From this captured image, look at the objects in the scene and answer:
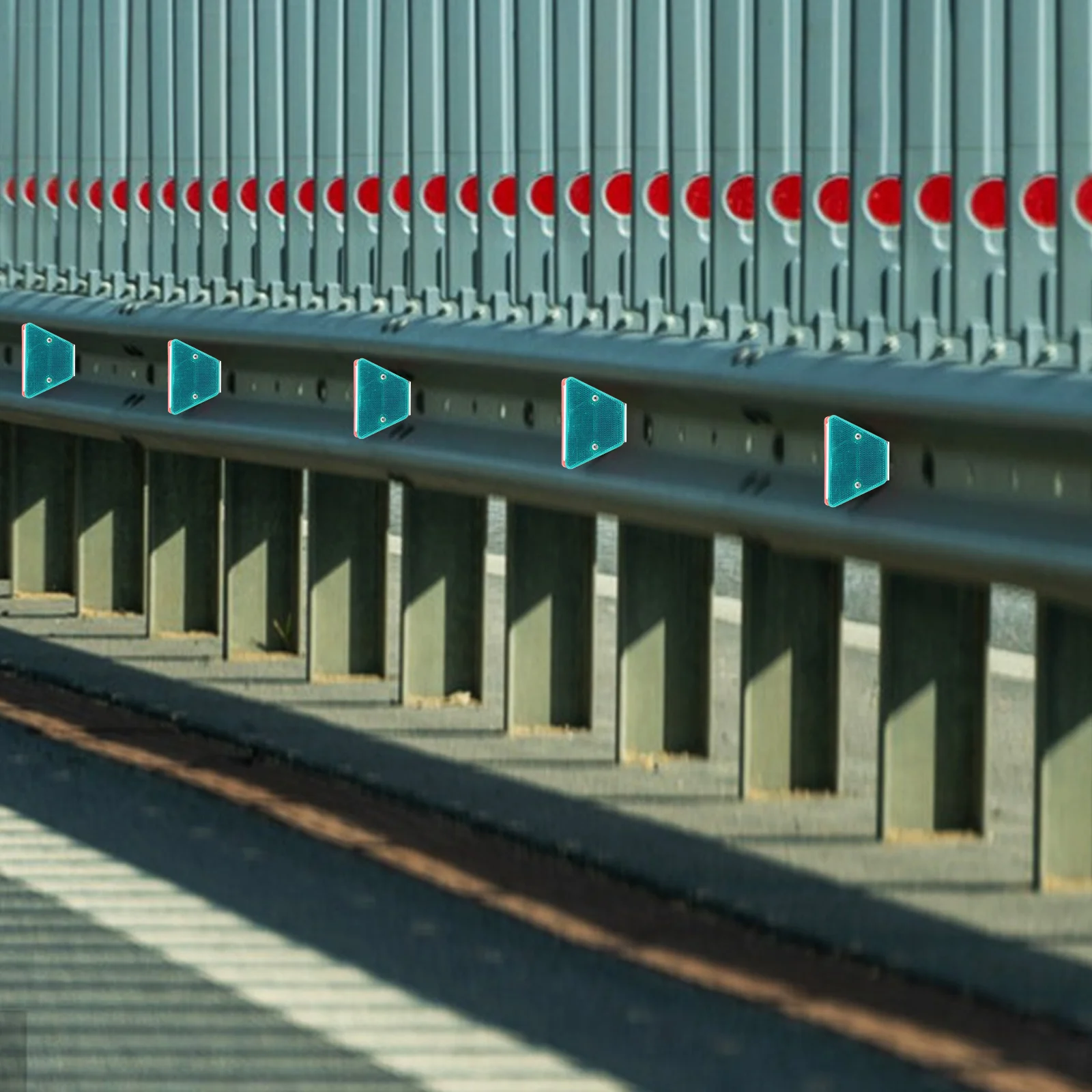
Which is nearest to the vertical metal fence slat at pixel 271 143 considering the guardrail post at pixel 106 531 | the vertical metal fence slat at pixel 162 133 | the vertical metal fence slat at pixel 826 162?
the vertical metal fence slat at pixel 162 133

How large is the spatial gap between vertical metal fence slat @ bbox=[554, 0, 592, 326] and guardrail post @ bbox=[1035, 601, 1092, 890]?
3.34 meters

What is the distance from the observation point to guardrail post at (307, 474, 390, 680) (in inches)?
672

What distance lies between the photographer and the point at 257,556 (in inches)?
718

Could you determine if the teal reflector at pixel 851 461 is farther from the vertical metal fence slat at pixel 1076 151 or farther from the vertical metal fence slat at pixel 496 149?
the vertical metal fence slat at pixel 496 149

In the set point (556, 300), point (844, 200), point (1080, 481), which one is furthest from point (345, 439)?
point (1080, 481)

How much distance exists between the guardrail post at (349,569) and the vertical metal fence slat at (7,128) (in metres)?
4.62

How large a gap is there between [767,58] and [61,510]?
1007 cm

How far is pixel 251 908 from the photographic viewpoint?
35.3 feet

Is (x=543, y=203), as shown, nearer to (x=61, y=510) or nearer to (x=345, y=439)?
(x=345, y=439)

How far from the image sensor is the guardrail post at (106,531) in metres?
20.4

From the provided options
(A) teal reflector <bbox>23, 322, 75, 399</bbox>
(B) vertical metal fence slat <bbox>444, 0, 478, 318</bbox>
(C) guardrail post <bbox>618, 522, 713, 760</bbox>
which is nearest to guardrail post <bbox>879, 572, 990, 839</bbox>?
(C) guardrail post <bbox>618, 522, 713, 760</bbox>

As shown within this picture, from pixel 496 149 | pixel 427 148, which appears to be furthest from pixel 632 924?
pixel 427 148

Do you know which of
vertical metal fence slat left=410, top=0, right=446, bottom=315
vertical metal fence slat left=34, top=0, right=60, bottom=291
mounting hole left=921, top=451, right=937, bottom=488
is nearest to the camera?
mounting hole left=921, top=451, right=937, bottom=488

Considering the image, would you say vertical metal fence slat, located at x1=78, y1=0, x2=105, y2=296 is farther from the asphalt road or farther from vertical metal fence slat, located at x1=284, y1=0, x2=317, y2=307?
the asphalt road
